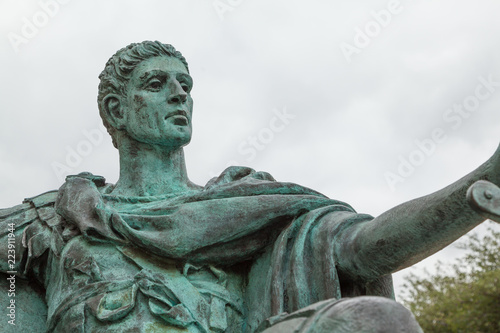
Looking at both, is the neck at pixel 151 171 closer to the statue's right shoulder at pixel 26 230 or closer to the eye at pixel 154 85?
the eye at pixel 154 85

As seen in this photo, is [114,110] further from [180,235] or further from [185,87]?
[180,235]

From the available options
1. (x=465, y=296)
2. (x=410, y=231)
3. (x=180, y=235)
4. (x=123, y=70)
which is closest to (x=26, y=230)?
(x=180, y=235)

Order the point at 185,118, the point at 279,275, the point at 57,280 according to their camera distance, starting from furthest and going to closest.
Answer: the point at 185,118, the point at 57,280, the point at 279,275

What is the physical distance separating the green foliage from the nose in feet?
41.7

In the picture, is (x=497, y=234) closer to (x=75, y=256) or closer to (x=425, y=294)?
(x=425, y=294)

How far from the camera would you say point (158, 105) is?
6.27 m

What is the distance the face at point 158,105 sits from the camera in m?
6.27

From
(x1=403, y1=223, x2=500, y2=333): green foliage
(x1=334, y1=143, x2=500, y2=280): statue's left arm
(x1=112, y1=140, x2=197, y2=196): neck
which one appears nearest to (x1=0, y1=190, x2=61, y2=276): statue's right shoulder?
(x1=112, y1=140, x2=197, y2=196): neck

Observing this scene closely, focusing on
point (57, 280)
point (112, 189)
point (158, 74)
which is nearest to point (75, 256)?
point (57, 280)

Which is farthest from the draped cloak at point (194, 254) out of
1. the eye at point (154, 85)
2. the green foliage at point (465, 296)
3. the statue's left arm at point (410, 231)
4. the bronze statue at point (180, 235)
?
the green foliage at point (465, 296)

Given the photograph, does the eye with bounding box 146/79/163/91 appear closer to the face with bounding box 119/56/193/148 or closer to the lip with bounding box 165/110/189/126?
the face with bounding box 119/56/193/148

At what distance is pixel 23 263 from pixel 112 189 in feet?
2.70

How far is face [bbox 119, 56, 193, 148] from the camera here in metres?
6.27

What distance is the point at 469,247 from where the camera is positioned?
19.8 m
